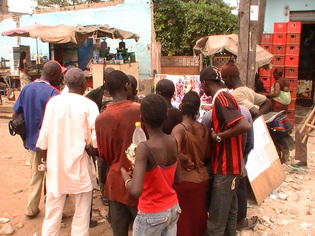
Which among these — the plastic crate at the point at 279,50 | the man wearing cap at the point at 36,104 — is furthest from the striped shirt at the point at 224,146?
the plastic crate at the point at 279,50

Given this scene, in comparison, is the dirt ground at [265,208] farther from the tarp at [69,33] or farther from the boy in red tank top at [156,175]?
the tarp at [69,33]

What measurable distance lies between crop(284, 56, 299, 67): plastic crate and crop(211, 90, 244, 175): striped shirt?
7.00m

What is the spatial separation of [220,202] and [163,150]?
1133 mm

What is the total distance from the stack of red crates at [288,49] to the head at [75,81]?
7.17 meters

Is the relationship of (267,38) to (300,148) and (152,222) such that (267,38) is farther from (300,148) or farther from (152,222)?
→ (152,222)

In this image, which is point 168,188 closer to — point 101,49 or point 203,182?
point 203,182

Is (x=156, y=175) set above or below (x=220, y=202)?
above

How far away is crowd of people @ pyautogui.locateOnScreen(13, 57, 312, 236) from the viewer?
8.18ft

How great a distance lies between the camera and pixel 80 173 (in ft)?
10.9

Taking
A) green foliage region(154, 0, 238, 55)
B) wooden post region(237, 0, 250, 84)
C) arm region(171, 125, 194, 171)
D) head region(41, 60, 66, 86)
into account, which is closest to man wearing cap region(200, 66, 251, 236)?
arm region(171, 125, 194, 171)

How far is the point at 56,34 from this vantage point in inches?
423

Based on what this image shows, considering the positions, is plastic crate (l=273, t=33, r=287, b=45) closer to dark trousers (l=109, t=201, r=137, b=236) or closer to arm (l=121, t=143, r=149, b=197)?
dark trousers (l=109, t=201, r=137, b=236)

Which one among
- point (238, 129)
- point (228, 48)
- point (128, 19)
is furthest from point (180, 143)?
point (128, 19)

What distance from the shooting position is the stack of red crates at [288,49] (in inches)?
366
